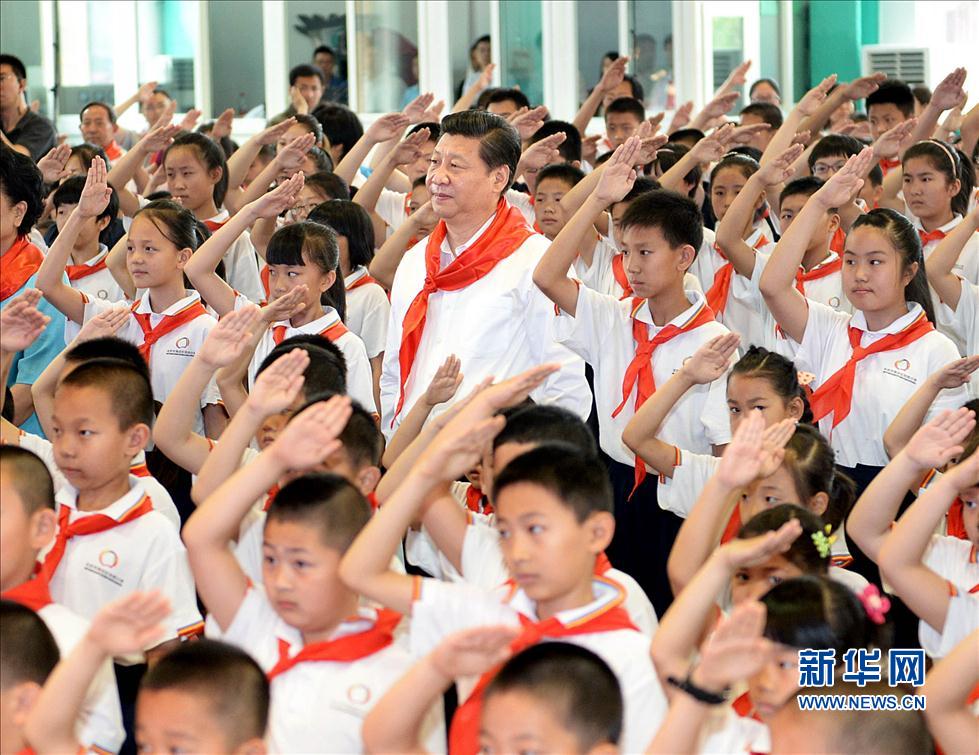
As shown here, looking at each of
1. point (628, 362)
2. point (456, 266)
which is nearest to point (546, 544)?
point (456, 266)

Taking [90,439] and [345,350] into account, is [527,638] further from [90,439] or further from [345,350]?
[345,350]

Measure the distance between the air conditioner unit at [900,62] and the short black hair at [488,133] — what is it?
829 centimetres

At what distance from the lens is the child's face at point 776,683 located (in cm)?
228

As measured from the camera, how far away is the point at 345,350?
160 inches

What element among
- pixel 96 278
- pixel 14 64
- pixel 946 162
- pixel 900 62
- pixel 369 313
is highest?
pixel 900 62

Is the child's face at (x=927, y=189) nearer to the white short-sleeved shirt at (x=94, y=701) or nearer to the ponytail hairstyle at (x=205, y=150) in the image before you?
the ponytail hairstyle at (x=205, y=150)

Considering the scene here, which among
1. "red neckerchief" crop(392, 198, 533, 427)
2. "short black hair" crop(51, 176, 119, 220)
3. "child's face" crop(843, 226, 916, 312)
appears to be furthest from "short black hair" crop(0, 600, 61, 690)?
"short black hair" crop(51, 176, 119, 220)

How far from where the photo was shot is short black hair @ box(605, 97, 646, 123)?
7.53 metres

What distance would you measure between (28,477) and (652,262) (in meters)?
1.91

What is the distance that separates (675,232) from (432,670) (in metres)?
2.13

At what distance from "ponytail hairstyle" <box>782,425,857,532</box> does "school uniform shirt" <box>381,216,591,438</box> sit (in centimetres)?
65

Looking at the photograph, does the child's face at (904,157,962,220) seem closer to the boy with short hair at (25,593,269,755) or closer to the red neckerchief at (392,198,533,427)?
the red neckerchief at (392,198,533,427)

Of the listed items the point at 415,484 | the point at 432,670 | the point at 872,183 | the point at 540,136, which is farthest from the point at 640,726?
the point at 540,136

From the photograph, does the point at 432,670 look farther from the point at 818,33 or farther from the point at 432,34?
the point at 818,33
